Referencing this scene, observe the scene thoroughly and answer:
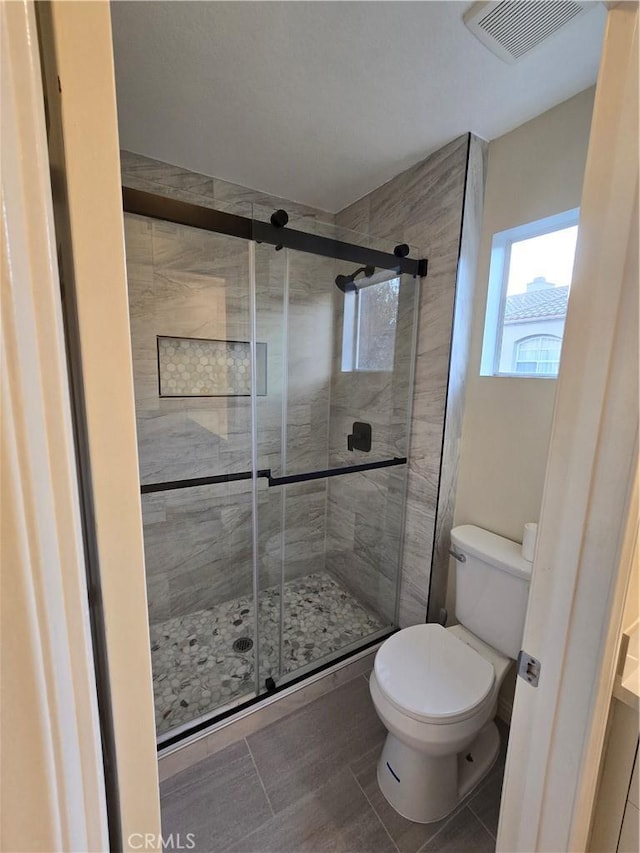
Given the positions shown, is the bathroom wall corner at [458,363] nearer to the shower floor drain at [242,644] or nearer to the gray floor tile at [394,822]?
the gray floor tile at [394,822]

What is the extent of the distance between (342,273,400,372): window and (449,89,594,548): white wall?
0.45 meters

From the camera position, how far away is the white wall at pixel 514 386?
127cm

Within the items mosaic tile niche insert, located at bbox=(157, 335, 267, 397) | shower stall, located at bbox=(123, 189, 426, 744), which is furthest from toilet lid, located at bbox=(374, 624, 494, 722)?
mosaic tile niche insert, located at bbox=(157, 335, 267, 397)

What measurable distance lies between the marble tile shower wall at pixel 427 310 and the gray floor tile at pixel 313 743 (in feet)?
1.69

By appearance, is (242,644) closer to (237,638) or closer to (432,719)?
(237,638)

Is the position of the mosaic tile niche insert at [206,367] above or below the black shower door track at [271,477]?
above

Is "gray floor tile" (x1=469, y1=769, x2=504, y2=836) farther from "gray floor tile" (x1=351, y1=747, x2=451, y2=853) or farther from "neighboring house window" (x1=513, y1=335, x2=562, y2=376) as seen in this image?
"neighboring house window" (x1=513, y1=335, x2=562, y2=376)

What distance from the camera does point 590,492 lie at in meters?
0.61

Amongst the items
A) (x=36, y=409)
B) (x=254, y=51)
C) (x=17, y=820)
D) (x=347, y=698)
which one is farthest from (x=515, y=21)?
(x=347, y=698)

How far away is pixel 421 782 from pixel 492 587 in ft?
2.29

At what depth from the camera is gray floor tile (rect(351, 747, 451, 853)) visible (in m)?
1.15

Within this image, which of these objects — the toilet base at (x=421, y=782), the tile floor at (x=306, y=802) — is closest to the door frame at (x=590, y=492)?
the toilet base at (x=421, y=782)

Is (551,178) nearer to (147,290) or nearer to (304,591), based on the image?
(147,290)

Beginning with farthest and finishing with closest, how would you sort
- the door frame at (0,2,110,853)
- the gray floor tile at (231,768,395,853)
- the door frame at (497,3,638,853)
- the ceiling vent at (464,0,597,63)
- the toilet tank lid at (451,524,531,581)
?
1. the toilet tank lid at (451,524,531,581)
2. the gray floor tile at (231,768,395,853)
3. the ceiling vent at (464,0,597,63)
4. the door frame at (497,3,638,853)
5. the door frame at (0,2,110,853)
